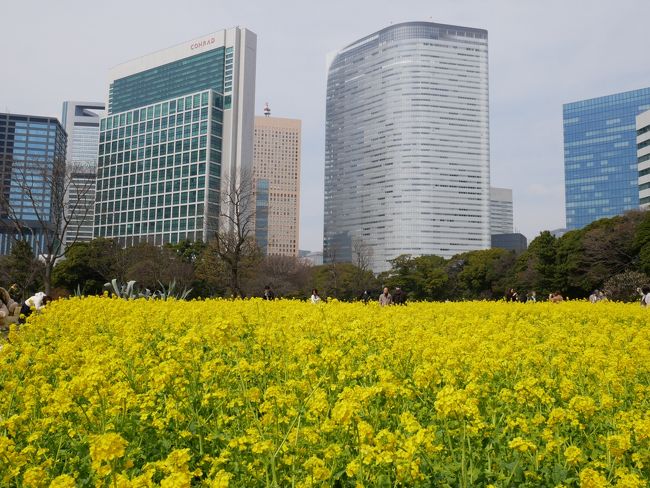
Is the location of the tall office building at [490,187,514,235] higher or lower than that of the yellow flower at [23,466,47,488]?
higher

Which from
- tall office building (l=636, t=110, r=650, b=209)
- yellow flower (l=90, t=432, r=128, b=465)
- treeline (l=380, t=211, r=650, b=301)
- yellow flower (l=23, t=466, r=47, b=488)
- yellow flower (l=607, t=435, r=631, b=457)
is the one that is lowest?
yellow flower (l=23, t=466, r=47, b=488)

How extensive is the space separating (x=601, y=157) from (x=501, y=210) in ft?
213

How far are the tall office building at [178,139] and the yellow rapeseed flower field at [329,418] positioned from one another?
80.9 metres

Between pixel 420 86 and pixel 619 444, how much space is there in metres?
136

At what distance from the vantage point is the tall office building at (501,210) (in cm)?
18238

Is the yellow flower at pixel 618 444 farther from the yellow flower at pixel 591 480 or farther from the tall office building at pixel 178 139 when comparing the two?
the tall office building at pixel 178 139

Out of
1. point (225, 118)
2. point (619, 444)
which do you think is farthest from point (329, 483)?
point (225, 118)

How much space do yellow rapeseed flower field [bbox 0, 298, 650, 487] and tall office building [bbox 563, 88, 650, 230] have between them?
12995 cm

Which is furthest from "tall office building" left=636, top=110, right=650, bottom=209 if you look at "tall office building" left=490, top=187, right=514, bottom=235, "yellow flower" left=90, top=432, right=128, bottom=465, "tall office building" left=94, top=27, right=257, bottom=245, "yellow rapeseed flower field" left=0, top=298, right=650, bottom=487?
"tall office building" left=490, top=187, right=514, bottom=235

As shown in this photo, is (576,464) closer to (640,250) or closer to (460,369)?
(460,369)

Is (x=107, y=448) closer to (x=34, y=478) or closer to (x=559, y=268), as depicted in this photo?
(x=34, y=478)

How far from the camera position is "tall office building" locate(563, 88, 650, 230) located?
391 ft

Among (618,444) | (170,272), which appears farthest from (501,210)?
(618,444)

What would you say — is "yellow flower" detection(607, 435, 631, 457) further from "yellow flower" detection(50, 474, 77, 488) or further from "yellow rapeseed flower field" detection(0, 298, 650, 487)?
"yellow flower" detection(50, 474, 77, 488)
